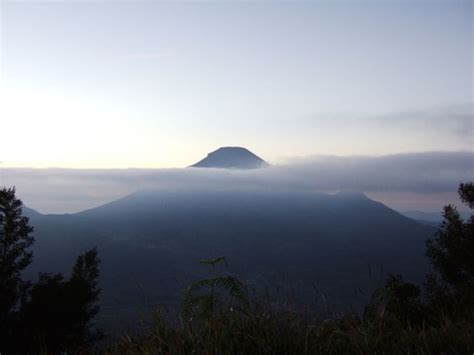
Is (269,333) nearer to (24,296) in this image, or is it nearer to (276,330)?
(276,330)

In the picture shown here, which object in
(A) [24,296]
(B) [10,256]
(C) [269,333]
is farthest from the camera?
(A) [24,296]

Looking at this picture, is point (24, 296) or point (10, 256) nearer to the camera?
point (10, 256)

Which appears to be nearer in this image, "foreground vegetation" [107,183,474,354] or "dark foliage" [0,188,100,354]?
"foreground vegetation" [107,183,474,354]

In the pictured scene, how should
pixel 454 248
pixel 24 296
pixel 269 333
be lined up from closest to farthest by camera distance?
pixel 269 333 → pixel 454 248 → pixel 24 296

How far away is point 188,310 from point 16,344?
1051 inches

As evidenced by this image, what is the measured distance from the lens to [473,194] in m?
28.5

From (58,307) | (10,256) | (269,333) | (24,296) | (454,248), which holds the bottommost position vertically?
(58,307)

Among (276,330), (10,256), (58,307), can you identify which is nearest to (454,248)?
(276,330)

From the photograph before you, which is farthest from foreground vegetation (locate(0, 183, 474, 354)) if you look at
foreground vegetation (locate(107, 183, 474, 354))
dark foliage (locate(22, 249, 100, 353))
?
dark foliage (locate(22, 249, 100, 353))

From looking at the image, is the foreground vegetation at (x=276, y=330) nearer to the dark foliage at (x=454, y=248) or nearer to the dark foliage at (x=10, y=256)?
the dark foliage at (x=454, y=248)

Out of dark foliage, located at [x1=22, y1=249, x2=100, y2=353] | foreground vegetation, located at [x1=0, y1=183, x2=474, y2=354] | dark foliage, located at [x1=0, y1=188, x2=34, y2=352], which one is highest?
foreground vegetation, located at [x1=0, y1=183, x2=474, y2=354]

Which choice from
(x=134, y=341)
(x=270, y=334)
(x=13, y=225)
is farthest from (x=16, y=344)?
(x=270, y=334)

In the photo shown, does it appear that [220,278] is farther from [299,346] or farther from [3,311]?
[3,311]

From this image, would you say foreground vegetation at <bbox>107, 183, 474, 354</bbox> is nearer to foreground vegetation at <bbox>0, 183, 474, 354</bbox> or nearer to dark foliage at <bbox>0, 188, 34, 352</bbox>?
foreground vegetation at <bbox>0, 183, 474, 354</bbox>
